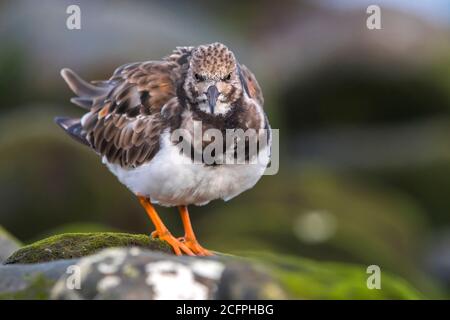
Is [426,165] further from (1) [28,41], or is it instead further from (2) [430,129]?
(1) [28,41]

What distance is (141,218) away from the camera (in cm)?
1338

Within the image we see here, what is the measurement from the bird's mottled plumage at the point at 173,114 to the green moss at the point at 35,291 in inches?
61.8

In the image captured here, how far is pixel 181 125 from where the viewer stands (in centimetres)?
724

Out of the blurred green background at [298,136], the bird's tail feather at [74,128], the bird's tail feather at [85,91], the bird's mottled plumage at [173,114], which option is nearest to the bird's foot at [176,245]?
the bird's mottled plumage at [173,114]

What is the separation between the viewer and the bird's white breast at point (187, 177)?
23.2 ft

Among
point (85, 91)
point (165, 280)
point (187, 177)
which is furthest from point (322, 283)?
point (85, 91)

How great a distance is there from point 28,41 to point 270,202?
8.50 m

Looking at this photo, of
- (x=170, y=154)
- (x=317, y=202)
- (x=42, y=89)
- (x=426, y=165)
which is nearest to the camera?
(x=170, y=154)

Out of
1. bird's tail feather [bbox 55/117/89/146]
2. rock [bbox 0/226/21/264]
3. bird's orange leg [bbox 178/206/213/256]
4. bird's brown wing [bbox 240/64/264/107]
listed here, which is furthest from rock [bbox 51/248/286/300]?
bird's tail feather [bbox 55/117/89/146]

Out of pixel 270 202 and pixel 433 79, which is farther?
pixel 433 79

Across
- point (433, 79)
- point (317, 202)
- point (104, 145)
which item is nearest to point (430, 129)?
point (433, 79)

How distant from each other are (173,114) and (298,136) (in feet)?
46.6

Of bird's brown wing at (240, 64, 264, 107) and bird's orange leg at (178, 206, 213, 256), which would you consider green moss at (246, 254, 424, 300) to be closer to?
bird's orange leg at (178, 206, 213, 256)

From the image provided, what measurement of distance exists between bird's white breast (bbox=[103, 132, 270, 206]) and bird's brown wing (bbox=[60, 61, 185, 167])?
0.57 ft
